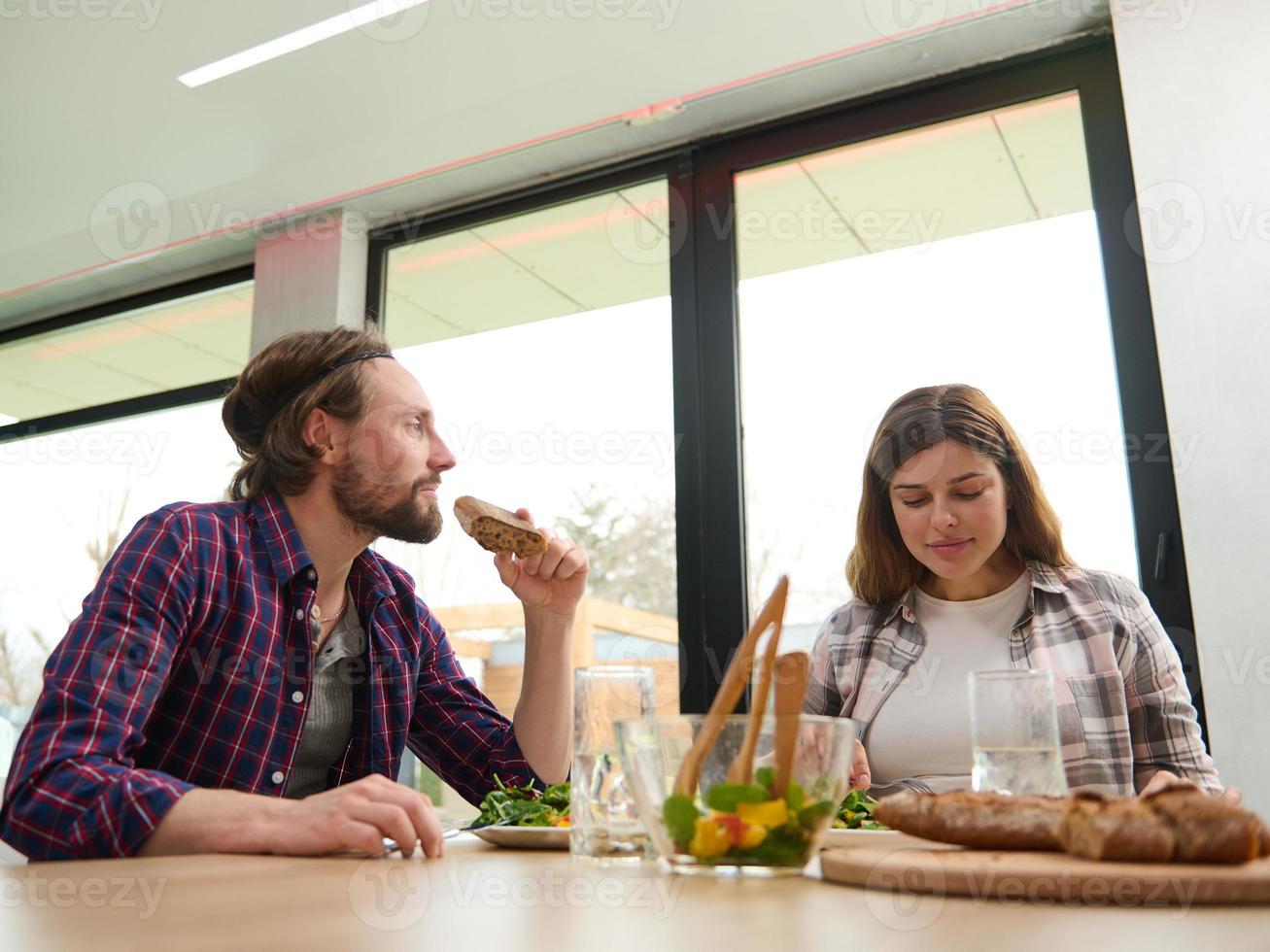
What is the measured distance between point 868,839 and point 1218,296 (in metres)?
2.06

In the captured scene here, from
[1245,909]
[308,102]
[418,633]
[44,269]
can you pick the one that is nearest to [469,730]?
[418,633]

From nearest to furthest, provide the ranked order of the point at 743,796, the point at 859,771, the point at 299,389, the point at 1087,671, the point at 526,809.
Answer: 1. the point at 743,796
2. the point at 526,809
3. the point at 859,771
4. the point at 1087,671
5. the point at 299,389

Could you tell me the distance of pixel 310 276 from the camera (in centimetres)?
404

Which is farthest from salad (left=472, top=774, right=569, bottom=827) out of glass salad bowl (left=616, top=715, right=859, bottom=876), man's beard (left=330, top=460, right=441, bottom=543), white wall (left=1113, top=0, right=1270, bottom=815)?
white wall (left=1113, top=0, right=1270, bottom=815)

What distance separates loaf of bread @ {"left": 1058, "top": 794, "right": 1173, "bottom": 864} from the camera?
2.14ft

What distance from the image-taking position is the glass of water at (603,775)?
0.91 m

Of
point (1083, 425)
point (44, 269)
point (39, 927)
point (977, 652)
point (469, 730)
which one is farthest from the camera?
point (44, 269)

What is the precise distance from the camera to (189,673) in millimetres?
1470

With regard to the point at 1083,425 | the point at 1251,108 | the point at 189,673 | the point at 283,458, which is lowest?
the point at 189,673

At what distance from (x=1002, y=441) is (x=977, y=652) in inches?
17.4

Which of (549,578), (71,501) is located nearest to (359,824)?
(549,578)

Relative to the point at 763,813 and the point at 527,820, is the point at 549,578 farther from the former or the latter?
the point at 763,813

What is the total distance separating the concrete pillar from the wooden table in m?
3.36

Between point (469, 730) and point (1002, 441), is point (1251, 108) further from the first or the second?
point (469, 730)
